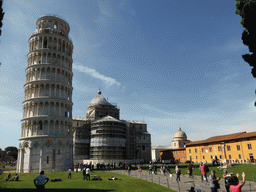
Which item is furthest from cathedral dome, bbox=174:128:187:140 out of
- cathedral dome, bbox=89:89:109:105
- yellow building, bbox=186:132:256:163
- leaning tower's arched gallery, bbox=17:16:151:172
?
leaning tower's arched gallery, bbox=17:16:151:172

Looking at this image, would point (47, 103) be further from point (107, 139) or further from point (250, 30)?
point (250, 30)

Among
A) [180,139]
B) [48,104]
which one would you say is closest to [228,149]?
[180,139]

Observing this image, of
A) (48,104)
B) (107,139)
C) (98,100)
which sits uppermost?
(98,100)

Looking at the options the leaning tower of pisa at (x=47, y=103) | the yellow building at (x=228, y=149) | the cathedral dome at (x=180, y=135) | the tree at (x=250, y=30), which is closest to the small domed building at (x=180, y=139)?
the cathedral dome at (x=180, y=135)

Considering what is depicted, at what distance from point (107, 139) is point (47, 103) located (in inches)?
946

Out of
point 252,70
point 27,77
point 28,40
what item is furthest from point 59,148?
point 252,70

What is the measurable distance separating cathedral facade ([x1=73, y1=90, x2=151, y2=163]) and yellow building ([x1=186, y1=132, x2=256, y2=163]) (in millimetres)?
19543

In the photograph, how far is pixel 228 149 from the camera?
59.2 m

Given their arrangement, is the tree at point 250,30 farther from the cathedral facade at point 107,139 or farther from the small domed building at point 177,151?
the small domed building at point 177,151

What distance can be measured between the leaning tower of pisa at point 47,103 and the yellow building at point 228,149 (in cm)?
3579

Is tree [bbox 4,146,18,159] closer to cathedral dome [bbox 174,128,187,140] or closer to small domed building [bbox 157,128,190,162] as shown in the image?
small domed building [bbox 157,128,190,162]

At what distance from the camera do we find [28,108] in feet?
158

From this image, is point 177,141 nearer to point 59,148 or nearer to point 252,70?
point 59,148

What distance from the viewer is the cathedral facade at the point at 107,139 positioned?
64.0 metres
